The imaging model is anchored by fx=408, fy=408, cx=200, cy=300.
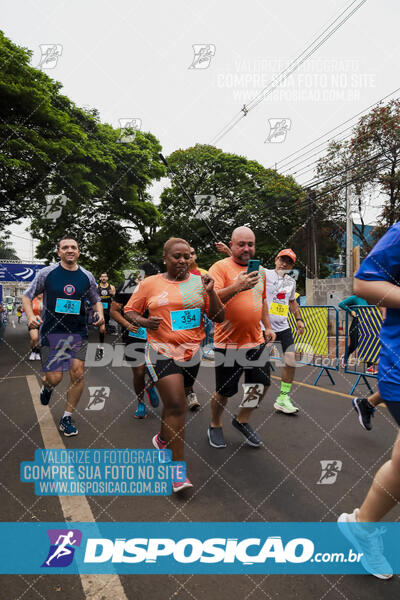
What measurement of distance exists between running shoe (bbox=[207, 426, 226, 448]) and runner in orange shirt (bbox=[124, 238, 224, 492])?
856 millimetres

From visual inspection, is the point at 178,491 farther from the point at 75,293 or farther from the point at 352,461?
the point at 75,293

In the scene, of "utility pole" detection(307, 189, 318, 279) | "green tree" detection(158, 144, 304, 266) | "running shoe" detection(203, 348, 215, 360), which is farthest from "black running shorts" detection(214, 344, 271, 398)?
"green tree" detection(158, 144, 304, 266)

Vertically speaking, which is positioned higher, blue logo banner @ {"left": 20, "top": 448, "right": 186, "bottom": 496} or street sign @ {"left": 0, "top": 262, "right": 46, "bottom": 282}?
street sign @ {"left": 0, "top": 262, "right": 46, "bottom": 282}

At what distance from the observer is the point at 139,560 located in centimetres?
216

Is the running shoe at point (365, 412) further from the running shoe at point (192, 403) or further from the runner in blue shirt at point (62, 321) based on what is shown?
the runner in blue shirt at point (62, 321)

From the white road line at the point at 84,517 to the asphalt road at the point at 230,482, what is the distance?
0.4 inches

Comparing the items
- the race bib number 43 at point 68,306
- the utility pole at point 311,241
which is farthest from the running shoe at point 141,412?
the utility pole at point 311,241

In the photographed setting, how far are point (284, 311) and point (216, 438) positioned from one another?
6.79 ft

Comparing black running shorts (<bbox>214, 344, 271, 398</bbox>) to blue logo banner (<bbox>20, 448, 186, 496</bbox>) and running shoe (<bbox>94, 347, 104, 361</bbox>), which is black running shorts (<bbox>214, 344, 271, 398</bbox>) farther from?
running shoe (<bbox>94, 347, 104, 361</bbox>)

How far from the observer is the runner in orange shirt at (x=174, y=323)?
9.80ft

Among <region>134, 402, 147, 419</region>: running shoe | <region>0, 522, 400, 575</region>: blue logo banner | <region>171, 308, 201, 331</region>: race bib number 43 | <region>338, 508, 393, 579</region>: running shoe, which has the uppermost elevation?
<region>171, 308, 201, 331</region>: race bib number 43

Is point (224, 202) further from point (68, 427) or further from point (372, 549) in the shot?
point (372, 549)

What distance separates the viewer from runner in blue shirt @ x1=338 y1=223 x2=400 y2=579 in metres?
1.83

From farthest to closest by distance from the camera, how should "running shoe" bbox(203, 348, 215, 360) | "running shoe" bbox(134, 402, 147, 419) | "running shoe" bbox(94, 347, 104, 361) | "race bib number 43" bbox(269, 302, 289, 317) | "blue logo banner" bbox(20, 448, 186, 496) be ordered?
"running shoe" bbox(94, 347, 104, 361)
"running shoe" bbox(203, 348, 215, 360)
"race bib number 43" bbox(269, 302, 289, 317)
"running shoe" bbox(134, 402, 147, 419)
"blue logo banner" bbox(20, 448, 186, 496)
